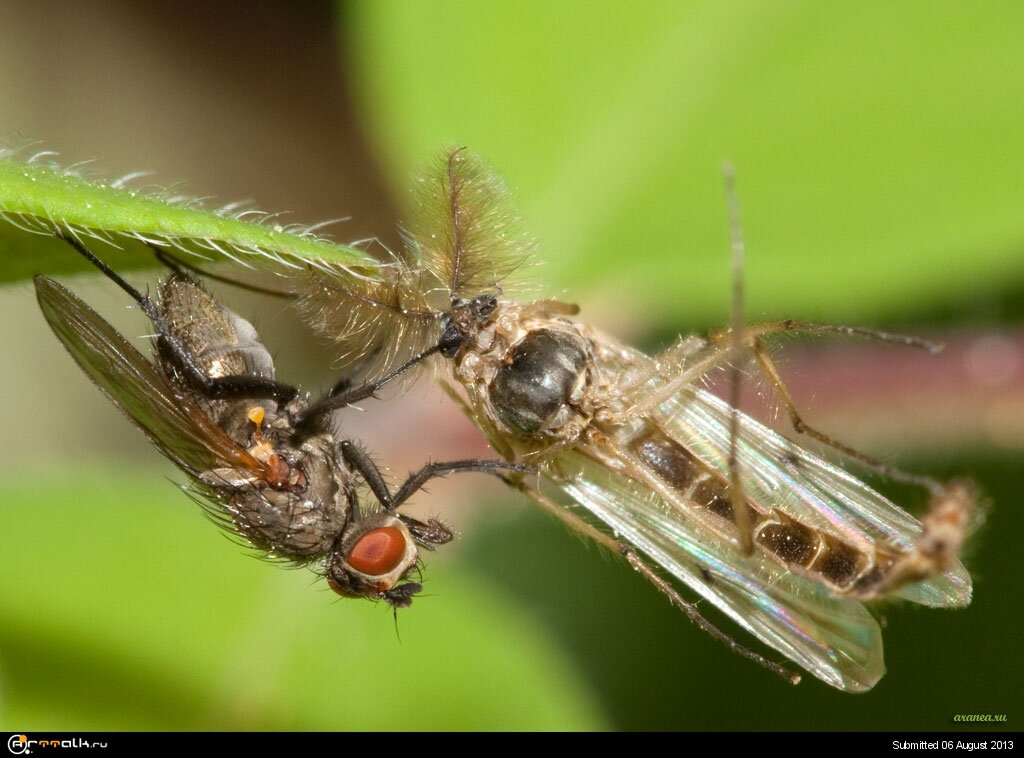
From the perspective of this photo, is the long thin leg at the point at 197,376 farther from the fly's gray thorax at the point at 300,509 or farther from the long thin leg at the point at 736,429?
the long thin leg at the point at 736,429

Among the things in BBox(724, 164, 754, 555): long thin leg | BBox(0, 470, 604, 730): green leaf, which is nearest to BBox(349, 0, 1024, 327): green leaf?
BBox(724, 164, 754, 555): long thin leg

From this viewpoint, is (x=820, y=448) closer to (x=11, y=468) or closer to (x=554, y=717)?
(x=554, y=717)

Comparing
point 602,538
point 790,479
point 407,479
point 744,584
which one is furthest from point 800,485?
point 407,479

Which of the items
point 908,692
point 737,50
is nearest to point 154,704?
point 908,692

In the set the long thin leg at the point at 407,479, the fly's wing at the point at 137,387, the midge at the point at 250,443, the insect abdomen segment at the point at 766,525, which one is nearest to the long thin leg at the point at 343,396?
the midge at the point at 250,443

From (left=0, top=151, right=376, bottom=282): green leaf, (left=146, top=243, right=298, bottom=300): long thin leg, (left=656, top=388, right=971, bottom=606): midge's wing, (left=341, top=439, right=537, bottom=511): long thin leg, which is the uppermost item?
(left=0, top=151, right=376, bottom=282): green leaf

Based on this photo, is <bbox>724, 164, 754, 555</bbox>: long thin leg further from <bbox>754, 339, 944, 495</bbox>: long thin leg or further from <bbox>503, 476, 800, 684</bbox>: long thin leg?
<bbox>503, 476, 800, 684</bbox>: long thin leg

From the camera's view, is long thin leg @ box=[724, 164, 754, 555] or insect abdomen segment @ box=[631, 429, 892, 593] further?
insect abdomen segment @ box=[631, 429, 892, 593]
